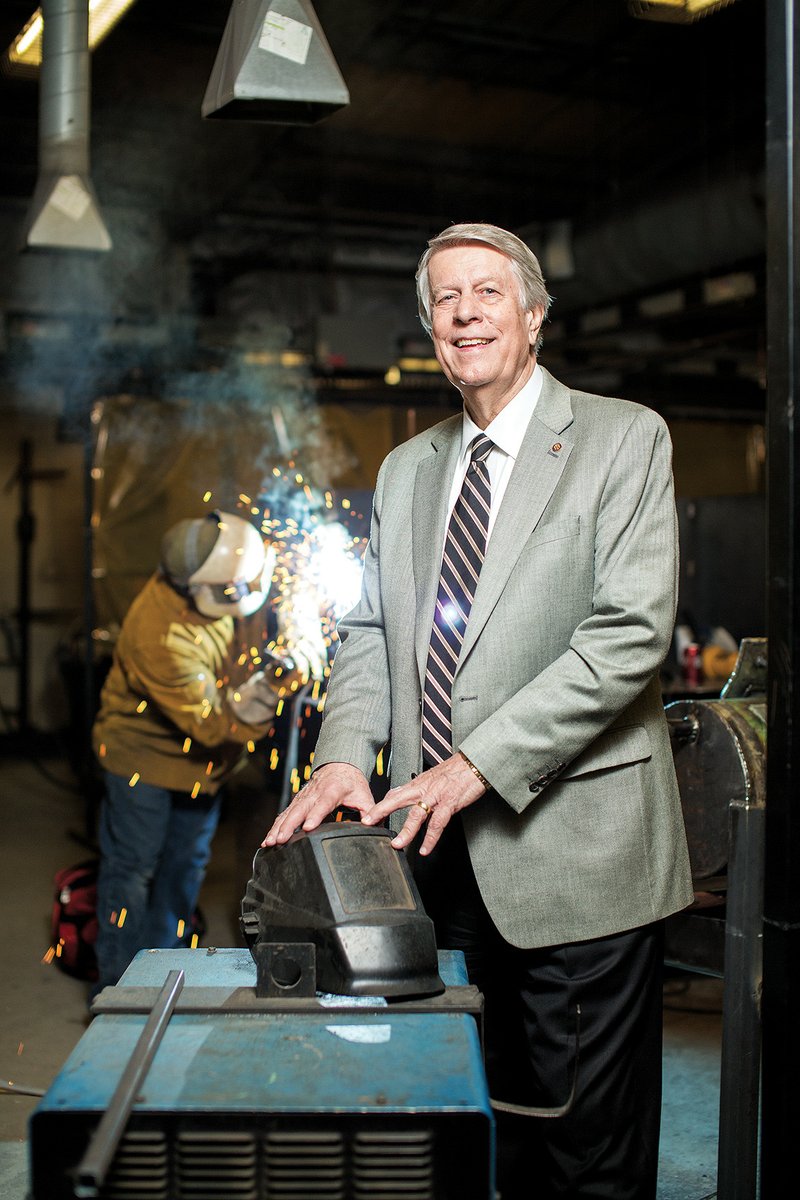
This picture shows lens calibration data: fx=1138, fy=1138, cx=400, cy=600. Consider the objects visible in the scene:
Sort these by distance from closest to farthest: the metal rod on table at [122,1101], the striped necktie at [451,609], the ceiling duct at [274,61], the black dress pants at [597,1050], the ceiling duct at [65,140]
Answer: the metal rod on table at [122,1101] < the black dress pants at [597,1050] < the striped necktie at [451,609] < the ceiling duct at [274,61] < the ceiling duct at [65,140]

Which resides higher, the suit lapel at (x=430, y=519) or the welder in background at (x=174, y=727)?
the suit lapel at (x=430, y=519)

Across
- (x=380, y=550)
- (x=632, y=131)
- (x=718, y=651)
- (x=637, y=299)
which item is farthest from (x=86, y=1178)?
Result: (x=637, y=299)

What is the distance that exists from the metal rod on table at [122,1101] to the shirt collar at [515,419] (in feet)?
3.29

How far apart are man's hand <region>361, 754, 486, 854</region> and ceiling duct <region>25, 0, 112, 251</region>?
130 inches

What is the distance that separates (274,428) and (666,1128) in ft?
14.6

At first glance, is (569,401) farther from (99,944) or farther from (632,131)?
(632,131)

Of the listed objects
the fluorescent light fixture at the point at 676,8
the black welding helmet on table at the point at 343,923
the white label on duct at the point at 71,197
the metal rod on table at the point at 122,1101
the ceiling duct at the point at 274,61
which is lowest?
the metal rod on table at the point at 122,1101

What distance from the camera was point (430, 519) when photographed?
6.59 feet

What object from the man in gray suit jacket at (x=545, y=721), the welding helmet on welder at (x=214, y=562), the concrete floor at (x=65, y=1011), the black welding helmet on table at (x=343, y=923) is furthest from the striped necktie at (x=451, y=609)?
the welding helmet on welder at (x=214, y=562)

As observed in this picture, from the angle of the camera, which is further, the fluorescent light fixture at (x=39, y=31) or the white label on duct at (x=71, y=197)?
the white label on duct at (x=71, y=197)

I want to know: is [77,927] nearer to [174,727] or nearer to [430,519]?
[174,727]

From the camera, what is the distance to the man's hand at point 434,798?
169cm

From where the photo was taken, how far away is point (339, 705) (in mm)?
2000

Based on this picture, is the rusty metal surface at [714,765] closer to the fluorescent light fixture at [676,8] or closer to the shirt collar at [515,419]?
the shirt collar at [515,419]
